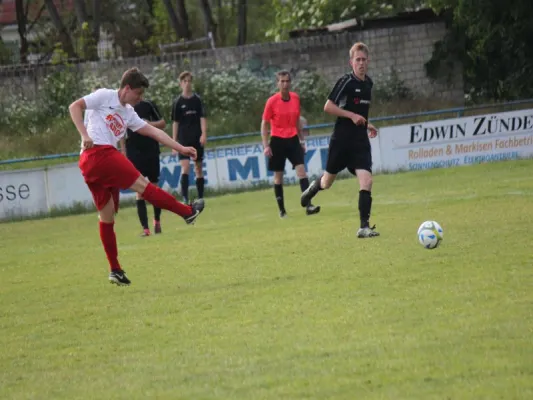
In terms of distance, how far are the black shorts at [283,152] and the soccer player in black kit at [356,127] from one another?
4.19 metres

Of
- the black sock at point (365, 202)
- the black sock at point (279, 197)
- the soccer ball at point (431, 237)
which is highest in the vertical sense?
the black sock at point (365, 202)

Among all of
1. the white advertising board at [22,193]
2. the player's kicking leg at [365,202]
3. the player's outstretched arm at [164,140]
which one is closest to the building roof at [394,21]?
the white advertising board at [22,193]

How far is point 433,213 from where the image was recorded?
50.6ft

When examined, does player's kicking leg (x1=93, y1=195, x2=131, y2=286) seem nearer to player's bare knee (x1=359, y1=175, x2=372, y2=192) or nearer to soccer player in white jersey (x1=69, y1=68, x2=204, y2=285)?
soccer player in white jersey (x1=69, y1=68, x2=204, y2=285)

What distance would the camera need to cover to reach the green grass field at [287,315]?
6.16 metres

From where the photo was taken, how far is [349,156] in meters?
13.0

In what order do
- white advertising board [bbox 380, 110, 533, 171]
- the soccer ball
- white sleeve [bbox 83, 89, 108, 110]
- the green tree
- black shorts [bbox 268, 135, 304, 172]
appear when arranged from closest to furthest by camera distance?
white sleeve [bbox 83, 89, 108, 110], the soccer ball, black shorts [bbox 268, 135, 304, 172], white advertising board [bbox 380, 110, 533, 171], the green tree

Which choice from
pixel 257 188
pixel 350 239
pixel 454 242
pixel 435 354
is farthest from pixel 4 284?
pixel 257 188

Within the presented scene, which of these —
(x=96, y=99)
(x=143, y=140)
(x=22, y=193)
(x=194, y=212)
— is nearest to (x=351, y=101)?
(x=194, y=212)

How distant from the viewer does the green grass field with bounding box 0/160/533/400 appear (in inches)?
243

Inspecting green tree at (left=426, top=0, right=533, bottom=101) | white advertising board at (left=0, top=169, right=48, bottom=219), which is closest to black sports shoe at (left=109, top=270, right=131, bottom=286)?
white advertising board at (left=0, top=169, right=48, bottom=219)

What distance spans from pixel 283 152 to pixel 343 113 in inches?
184

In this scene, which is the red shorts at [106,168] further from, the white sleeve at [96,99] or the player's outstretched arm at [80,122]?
the white sleeve at [96,99]

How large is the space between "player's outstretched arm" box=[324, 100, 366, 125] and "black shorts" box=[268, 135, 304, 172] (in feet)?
14.8
